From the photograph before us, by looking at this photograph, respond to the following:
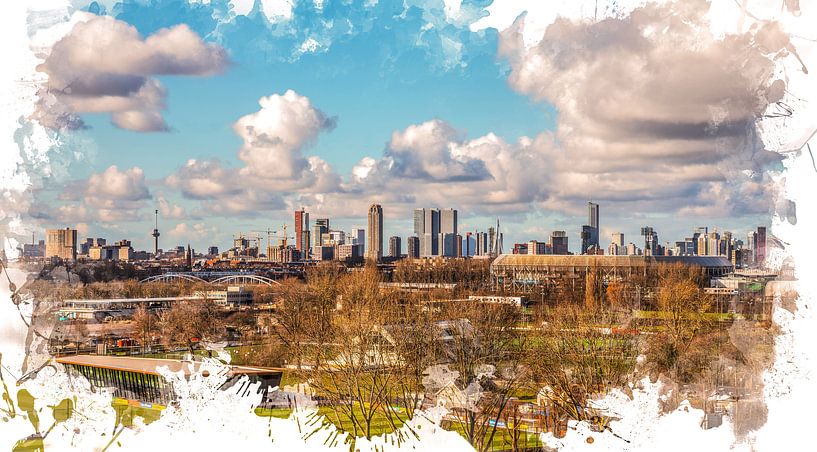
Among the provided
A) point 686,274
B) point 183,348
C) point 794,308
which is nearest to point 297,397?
point 794,308

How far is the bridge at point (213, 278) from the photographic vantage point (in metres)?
61.8

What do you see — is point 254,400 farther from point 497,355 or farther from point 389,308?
point 389,308

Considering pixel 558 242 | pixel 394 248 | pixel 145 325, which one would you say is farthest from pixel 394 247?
pixel 145 325

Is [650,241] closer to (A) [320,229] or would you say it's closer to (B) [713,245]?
(B) [713,245]

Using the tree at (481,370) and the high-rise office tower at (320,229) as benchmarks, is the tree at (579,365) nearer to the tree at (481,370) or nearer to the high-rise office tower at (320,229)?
the tree at (481,370)

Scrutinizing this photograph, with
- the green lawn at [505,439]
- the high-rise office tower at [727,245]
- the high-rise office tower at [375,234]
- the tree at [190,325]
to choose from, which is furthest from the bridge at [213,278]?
the green lawn at [505,439]

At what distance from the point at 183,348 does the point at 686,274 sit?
3226 centimetres

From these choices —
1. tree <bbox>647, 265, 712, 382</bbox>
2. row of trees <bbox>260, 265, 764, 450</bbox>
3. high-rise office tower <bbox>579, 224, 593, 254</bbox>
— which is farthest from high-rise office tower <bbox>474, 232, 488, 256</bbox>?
row of trees <bbox>260, 265, 764, 450</bbox>

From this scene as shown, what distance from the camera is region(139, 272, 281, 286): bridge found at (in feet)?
203

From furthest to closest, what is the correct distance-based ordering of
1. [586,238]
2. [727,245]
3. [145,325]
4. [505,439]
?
[586,238] < [727,245] < [145,325] < [505,439]

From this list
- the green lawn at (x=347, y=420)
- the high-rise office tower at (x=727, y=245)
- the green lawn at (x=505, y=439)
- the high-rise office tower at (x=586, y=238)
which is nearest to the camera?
the green lawn at (x=505, y=439)

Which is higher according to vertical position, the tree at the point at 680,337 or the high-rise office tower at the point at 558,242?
the high-rise office tower at the point at 558,242

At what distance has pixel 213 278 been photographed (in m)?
75.2

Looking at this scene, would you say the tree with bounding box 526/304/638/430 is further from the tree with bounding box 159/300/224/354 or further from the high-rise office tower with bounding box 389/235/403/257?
the high-rise office tower with bounding box 389/235/403/257
